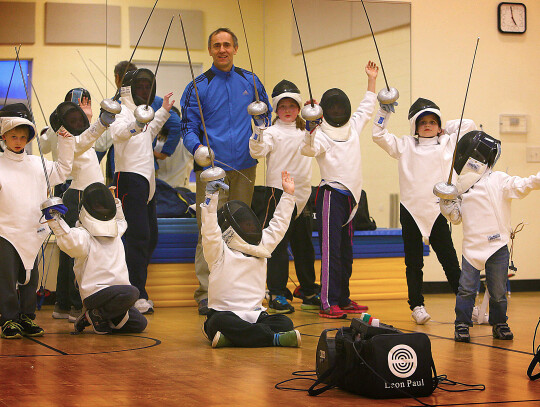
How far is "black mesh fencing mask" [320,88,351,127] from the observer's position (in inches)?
170

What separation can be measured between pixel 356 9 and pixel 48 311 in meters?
3.33

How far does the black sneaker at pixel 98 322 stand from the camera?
3523 millimetres

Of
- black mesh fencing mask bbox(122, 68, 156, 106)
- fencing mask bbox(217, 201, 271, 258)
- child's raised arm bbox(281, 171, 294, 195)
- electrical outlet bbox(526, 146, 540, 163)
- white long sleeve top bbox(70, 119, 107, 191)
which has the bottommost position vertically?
fencing mask bbox(217, 201, 271, 258)

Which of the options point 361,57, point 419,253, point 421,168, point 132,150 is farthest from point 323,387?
point 361,57

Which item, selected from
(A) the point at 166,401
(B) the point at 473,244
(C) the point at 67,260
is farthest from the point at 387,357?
(C) the point at 67,260

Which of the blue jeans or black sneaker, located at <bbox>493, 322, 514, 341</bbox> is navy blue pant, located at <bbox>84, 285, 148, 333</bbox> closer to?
the blue jeans

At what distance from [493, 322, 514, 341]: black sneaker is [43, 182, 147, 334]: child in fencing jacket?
1646 mm

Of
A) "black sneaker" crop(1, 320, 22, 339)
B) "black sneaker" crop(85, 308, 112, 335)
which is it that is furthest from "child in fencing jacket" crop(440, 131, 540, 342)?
"black sneaker" crop(1, 320, 22, 339)

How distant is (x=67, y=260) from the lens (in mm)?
4258

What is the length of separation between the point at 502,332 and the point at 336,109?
1614 mm

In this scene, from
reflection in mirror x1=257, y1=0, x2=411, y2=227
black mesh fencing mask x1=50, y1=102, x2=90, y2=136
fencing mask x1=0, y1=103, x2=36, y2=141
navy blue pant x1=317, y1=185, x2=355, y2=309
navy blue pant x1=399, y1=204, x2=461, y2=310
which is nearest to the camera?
fencing mask x1=0, y1=103, x2=36, y2=141

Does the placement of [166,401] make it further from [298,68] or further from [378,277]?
[298,68]

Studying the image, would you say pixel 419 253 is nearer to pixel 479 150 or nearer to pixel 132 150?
pixel 479 150

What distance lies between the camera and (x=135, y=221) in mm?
4328
